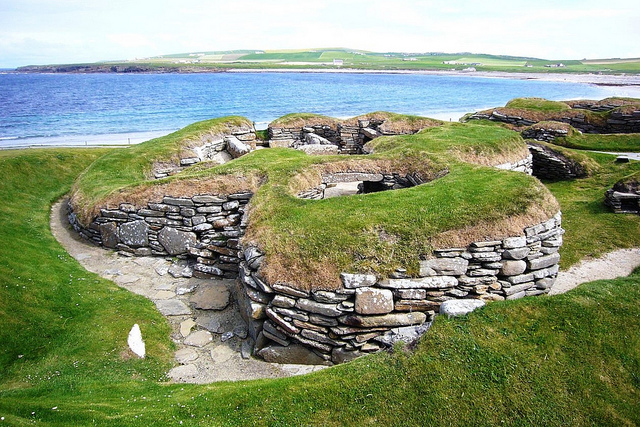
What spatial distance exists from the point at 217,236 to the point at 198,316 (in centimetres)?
339

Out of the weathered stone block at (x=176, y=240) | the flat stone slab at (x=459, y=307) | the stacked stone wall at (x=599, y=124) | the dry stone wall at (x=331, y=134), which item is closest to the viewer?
the flat stone slab at (x=459, y=307)

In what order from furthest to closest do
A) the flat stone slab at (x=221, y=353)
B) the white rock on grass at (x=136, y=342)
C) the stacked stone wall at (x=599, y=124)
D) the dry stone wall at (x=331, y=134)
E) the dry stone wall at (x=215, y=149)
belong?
the stacked stone wall at (x=599, y=124) → the dry stone wall at (x=331, y=134) → the dry stone wall at (x=215, y=149) → the flat stone slab at (x=221, y=353) → the white rock on grass at (x=136, y=342)

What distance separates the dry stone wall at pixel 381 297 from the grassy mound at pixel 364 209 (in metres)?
0.29

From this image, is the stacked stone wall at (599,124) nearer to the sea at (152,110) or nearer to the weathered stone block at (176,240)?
the sea at (152,110)

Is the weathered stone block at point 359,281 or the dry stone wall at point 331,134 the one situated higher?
the dry stone wall at point 331,134

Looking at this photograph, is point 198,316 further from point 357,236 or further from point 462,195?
point 462,195

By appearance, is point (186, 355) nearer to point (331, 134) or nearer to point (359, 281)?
point (359, 281)

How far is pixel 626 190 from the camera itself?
15594mm

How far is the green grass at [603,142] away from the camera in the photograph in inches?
941

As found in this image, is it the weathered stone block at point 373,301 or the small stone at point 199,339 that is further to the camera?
the small stone at point 199,339

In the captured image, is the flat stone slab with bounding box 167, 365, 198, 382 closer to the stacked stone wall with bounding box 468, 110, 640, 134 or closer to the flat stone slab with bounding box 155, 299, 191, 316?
the flat stone slab with bounding box 155, 299, 191, 316

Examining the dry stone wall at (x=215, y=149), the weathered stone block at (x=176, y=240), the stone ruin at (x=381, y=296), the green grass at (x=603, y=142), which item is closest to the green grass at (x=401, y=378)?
the stone ruin at (x=381, y=296)

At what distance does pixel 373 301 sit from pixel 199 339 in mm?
4940

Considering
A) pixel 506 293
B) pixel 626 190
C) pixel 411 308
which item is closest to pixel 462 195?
pixel 506 293
